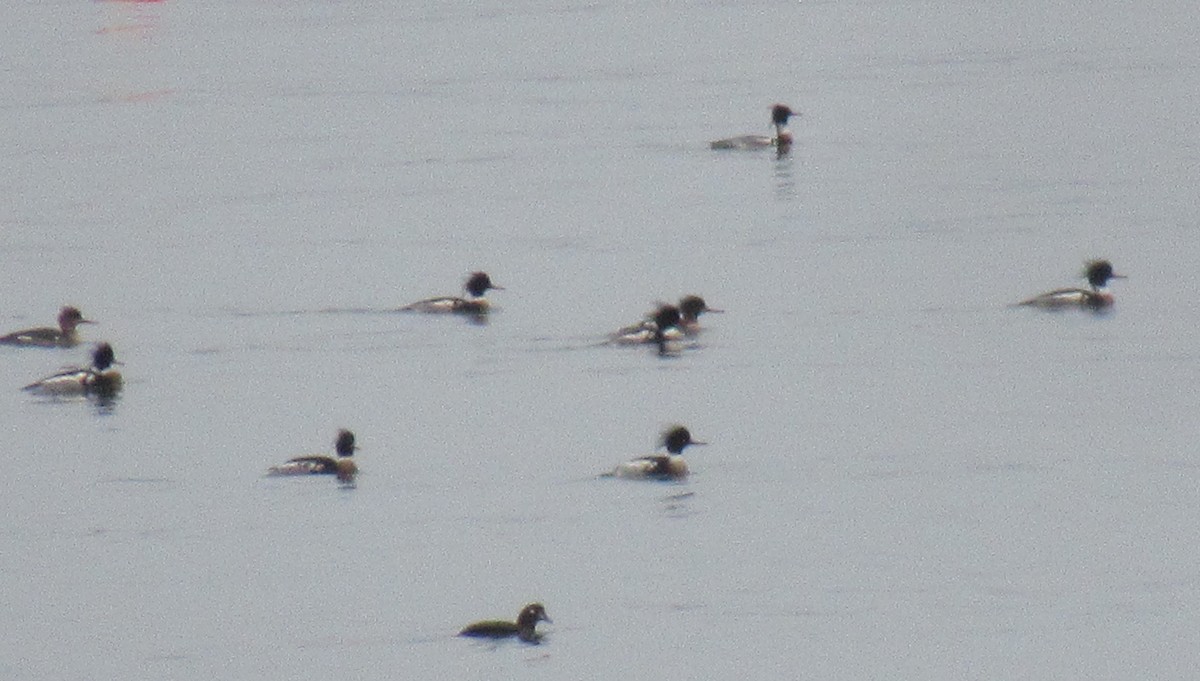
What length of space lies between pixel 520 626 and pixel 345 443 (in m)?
5.76

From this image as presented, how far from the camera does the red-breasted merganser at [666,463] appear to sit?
75.3ft

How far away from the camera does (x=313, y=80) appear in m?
71.4

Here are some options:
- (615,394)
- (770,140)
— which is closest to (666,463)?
(615,394)

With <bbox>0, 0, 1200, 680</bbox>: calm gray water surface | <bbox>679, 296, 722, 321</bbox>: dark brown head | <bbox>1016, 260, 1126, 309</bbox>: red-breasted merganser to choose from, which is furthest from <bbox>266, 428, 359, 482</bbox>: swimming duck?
<bbox>1016, 260, 1126, 309</bbox>: red-breasted merganser

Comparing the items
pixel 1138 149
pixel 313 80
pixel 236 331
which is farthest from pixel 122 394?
pixel 313 80

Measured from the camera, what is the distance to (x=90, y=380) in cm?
2822

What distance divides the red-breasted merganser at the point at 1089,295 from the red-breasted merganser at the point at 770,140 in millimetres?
19149

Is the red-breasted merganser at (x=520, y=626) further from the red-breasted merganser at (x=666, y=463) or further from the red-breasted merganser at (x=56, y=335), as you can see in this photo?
the red-breasted merganser at (x=56, y=335)

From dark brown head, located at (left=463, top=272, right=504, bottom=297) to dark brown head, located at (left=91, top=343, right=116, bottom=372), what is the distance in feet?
16.8

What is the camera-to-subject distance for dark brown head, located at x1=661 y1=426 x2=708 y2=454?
22.9 meters

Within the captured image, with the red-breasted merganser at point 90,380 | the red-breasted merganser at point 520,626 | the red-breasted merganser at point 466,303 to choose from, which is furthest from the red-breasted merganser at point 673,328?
the red-breasted merganser at point 520,626

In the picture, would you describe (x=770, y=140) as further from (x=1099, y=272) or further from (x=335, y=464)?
(x=335, y=464)

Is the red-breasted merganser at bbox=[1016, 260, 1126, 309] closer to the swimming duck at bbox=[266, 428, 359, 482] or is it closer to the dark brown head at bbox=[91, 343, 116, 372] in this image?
the dark brown head at bbox=[91, 343, 116, 372]

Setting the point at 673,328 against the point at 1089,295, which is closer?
the point at 673,328
